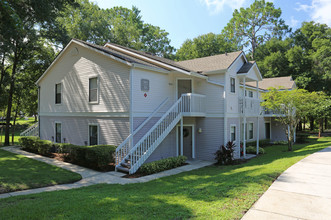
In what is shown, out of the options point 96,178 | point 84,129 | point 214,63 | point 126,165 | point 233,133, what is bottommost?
point 96,178

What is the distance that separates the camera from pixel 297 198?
5258mm

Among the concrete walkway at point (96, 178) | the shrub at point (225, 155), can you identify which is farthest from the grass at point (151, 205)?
the shrub at point (225, 155)

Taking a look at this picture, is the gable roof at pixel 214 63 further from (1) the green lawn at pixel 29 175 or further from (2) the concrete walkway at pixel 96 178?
(1) the green lawn at pixel 29 175

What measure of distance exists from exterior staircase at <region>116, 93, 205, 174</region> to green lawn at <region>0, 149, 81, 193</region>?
2.20 meters

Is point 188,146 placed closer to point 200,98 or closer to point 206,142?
point 206,142

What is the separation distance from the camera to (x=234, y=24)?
46438 millimetres

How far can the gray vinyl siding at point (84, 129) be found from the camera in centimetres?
1164

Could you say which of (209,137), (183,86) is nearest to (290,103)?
(209,137)

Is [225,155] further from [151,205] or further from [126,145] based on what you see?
[151,205]

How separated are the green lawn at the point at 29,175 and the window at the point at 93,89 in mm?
4463

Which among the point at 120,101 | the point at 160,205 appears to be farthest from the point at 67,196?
the point at 120,101

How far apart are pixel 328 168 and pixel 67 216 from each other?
930cm

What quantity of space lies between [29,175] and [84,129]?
5.17 m

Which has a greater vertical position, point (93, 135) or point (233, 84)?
point (233, 84)
